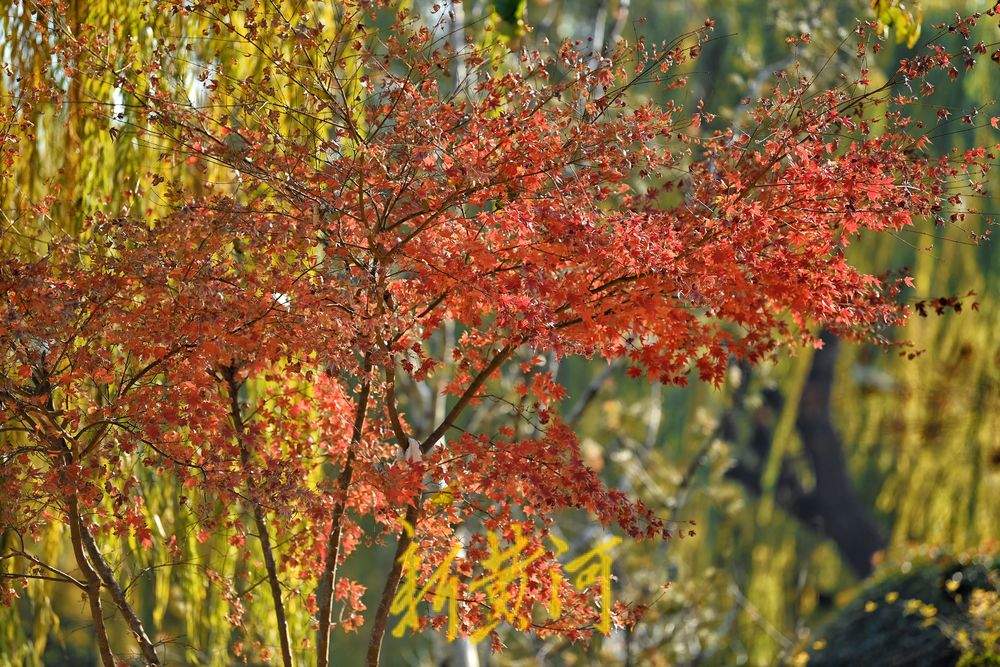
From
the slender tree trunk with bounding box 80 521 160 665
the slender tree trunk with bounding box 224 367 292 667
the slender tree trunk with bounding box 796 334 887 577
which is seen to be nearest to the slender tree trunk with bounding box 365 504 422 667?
the slender tree trunk with bounding box 224 367 292 667

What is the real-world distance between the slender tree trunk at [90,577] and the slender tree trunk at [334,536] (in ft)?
1.81

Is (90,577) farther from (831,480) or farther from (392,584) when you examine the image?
(831,480)

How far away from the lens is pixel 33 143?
3.99 m

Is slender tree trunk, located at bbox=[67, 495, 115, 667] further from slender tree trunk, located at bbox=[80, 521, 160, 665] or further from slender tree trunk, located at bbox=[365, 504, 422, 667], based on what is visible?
slender tree trunk, located at bbox=[365, 504, 422, 667]

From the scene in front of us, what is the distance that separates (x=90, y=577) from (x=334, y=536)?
2.05 ft

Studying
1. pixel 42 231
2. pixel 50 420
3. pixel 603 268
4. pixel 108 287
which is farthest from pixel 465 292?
pixel 42 231

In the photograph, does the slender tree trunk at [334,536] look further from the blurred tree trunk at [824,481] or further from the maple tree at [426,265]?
the blurred tree trunk at [824,481]

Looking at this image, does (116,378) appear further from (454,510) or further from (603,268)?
(603,268)

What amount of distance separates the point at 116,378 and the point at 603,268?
51.5 inches

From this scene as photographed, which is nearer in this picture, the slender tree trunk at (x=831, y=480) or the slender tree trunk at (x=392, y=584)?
the slender tree trunk at (x=392, y=584)

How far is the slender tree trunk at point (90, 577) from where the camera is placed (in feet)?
10.6

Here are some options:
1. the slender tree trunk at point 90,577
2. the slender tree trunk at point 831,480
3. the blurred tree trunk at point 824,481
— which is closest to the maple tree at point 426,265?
the slender tree trunk at point 90,577

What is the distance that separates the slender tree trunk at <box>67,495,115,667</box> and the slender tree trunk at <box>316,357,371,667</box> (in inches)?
21.7

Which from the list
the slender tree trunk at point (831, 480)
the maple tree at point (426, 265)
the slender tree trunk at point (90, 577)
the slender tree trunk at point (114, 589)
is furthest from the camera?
the slender tree trunk at point (831, 480)
